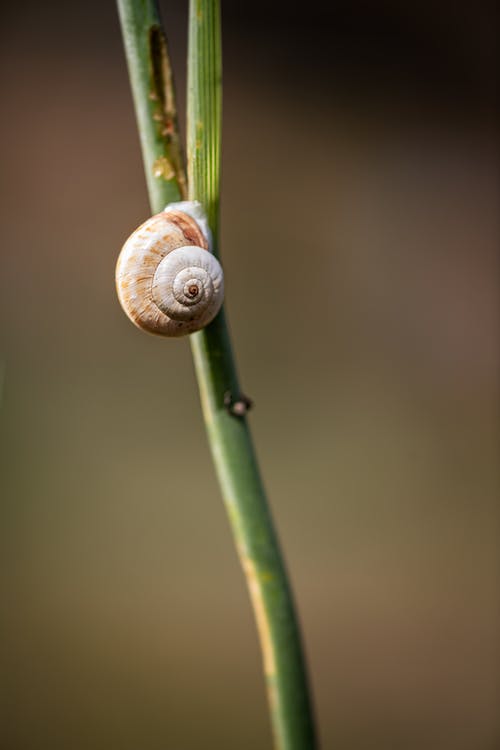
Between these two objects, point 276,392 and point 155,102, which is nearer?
point 155,102

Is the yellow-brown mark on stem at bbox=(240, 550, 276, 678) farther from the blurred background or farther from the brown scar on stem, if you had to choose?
the blurred background

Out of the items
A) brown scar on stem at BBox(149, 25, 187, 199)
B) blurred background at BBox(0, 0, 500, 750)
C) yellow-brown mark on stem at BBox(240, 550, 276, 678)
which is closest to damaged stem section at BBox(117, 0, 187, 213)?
brown scar on stem at BBox(149, 25, 187, 199)

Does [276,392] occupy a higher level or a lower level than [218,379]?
lower

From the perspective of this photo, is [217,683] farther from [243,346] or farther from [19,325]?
[19,325]

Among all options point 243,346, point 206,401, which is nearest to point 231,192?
point 243,346

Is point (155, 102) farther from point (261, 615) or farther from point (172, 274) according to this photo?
point (261, 615)

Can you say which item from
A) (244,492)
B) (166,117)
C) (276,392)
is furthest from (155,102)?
(276,392)

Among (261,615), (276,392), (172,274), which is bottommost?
(276,392)

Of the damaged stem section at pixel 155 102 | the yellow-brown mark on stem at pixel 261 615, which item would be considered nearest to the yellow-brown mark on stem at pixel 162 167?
the damaged stem section at pixel 155 102
